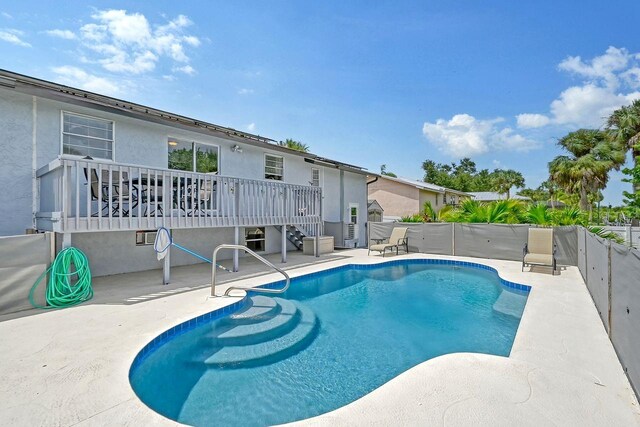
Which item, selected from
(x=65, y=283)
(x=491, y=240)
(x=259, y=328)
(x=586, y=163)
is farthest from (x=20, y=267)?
(x=586, y=163)

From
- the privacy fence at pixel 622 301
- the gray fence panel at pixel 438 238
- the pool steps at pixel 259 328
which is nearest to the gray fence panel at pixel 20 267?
the pool steps at pixel 259 328

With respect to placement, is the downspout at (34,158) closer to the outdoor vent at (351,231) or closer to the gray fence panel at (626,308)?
the gray fence panel at (626,308)

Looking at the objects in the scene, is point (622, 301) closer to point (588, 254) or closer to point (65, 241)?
point (588, 254)

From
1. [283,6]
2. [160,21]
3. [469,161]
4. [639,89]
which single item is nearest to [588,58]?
[639,89]

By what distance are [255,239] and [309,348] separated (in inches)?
329

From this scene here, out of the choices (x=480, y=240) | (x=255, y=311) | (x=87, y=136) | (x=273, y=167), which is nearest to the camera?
(x=255, y=311)

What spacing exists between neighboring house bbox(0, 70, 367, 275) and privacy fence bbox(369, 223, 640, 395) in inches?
205

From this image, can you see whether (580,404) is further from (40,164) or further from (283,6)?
(283,6)

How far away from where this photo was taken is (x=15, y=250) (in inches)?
211

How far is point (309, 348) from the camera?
4.87 meters

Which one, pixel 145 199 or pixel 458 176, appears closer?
pixel 145 199

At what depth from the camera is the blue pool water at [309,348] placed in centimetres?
344

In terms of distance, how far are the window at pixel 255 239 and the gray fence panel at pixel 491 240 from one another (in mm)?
8071

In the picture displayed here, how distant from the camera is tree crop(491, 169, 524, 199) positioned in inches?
2018
